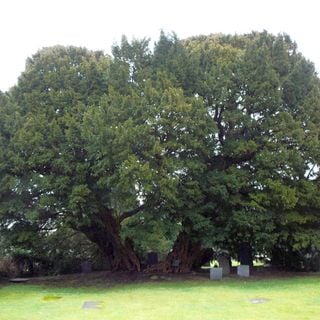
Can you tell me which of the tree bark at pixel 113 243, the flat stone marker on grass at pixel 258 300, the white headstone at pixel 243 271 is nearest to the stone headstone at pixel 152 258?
the tree bark at pixel 113 243

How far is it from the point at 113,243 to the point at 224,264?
18.9 ft

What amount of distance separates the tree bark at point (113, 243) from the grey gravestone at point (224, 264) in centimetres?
408

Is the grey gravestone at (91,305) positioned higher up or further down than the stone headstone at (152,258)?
further down

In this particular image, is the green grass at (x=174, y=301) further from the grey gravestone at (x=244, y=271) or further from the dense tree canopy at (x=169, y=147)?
the dense tree canopy at (x=169, y=147)

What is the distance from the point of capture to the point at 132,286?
18.2 meters

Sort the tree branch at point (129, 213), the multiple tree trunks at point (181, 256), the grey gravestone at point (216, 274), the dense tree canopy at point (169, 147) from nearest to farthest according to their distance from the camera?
the dense tree canopy at point (169, 147), the grey gravestone at point (216, 274), the tree branch at point (129, 213), the multiple tree trunks at point (181, 256)

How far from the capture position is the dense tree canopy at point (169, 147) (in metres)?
19.0

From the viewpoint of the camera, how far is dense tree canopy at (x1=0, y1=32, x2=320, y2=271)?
62.5ft

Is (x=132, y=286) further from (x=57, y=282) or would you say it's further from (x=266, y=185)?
(x=266, y=185)

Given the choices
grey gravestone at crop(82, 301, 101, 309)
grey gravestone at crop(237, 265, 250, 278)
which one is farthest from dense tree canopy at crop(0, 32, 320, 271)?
grey gravestone at crop(82, 301, 101, 309)

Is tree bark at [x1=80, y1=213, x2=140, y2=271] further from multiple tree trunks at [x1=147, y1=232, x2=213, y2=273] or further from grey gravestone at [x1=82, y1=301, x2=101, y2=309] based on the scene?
grey gravestone at [x1=82, y1=301, x2=101, y2=309]

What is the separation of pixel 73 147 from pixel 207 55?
26.8 feet

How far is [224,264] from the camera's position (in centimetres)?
2228

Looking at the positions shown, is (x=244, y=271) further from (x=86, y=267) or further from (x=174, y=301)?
(x=86, y=267)
